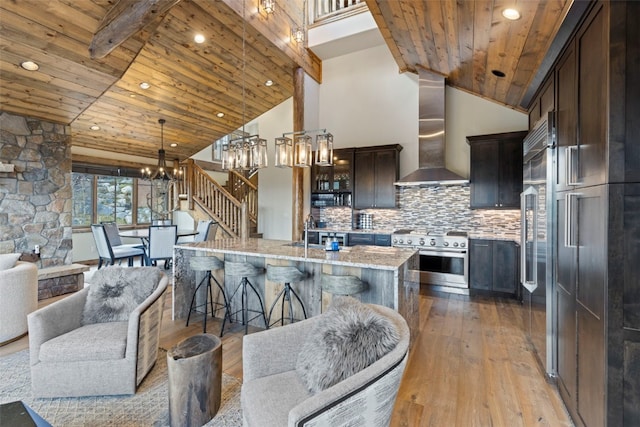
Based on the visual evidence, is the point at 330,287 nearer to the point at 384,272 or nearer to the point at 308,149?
the point at 384,272

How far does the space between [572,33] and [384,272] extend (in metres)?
2.22

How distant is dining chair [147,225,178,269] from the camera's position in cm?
572

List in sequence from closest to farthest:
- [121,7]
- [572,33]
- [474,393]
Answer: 1. [572,33]
2. [474,393]
3. [121,7]

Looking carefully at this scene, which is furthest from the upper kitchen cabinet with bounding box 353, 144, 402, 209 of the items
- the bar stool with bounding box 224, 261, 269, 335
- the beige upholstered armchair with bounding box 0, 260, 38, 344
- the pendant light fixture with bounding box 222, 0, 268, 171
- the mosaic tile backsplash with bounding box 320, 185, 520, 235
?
the beige upholstered armchair with bounding box 0, 260, 38, 344

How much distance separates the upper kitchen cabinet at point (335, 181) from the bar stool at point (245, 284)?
2.92m

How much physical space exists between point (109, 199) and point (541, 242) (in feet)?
28.5

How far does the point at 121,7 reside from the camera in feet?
10.2

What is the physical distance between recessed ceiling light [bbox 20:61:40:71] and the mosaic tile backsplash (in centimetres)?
489

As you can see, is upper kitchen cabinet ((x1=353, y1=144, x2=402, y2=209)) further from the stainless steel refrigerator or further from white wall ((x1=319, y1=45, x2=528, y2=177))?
the stainless steel refrigerator

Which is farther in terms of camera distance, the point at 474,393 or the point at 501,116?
the point at 501,116

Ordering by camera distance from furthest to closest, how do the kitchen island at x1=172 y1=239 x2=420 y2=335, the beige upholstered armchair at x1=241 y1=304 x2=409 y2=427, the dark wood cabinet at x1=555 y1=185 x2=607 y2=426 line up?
the kitchen island at x1=172 y1=239 x2=420 y2=335
the dark wood cabinet at x1=555 y1=185 x2=607 y2=426
the beige upholstered armchair at x1=241 y1=304 x2=409 y2=427

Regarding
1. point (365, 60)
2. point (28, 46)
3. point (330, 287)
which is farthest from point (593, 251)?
point (365, 60)

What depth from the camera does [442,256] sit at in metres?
4.97

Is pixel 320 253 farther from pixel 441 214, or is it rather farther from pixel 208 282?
pixel 441 214
